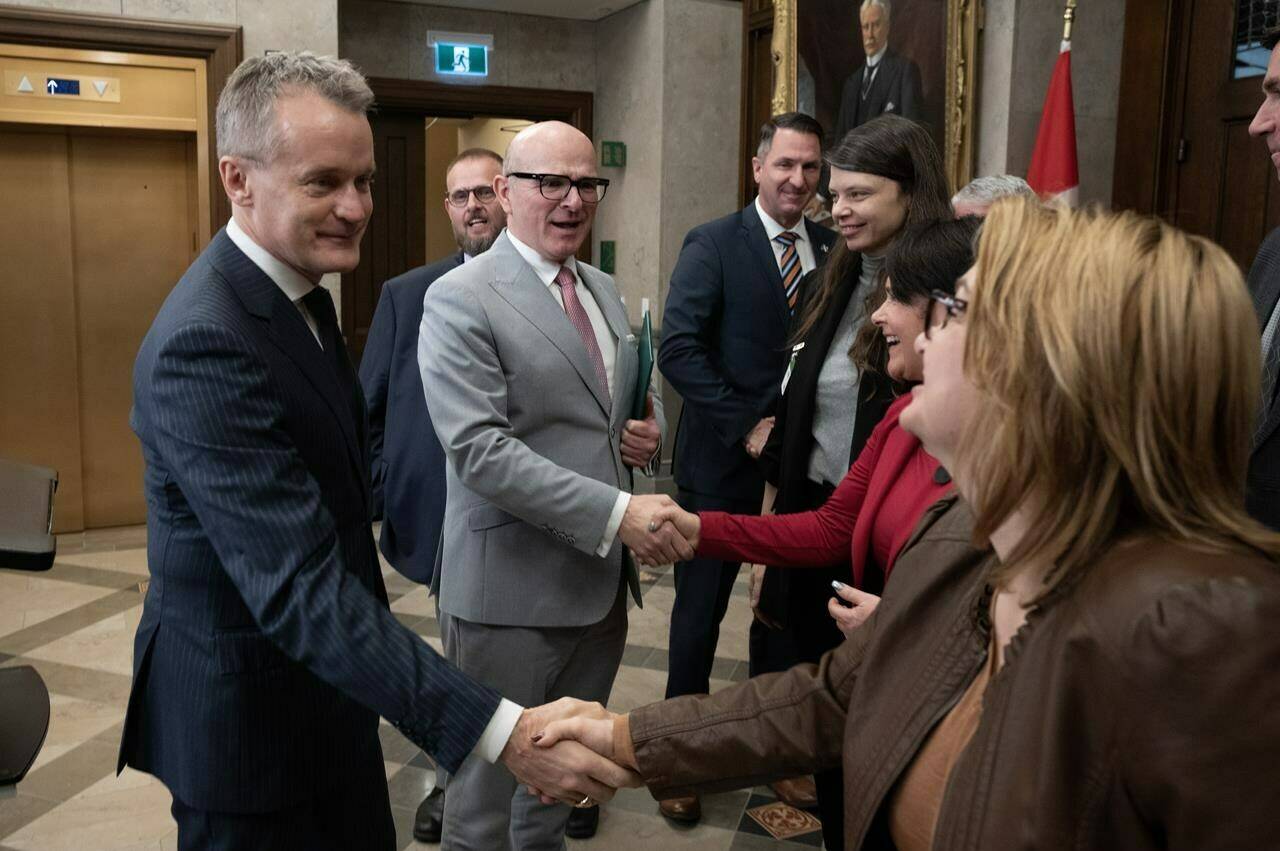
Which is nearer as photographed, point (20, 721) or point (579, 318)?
point (20, 721)

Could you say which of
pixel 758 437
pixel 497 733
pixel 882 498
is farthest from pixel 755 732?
pixel 758 437

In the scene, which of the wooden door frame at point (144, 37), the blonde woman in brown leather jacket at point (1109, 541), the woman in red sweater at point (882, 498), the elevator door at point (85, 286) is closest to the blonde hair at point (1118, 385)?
the blonde woman in brown leather jacket at point (1109, 541)

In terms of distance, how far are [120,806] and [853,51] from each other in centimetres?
492

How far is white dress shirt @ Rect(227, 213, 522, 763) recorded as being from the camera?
5.49 feet

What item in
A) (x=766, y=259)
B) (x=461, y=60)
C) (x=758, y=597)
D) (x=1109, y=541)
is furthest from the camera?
(x=461, y=60)

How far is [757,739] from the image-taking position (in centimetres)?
158

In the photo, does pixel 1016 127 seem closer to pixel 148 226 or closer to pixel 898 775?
pixel 898 775

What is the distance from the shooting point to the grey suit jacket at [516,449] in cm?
227

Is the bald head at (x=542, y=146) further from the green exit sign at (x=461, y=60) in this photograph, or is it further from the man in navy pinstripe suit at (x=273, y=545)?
the green exit sign at (x=461, y=60)

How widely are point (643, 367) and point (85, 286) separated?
5.20 metres

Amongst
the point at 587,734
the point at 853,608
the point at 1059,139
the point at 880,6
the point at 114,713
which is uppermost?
the point at 880,6

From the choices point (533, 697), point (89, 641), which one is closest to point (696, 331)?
point (533, 697)

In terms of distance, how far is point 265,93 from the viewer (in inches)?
64.2

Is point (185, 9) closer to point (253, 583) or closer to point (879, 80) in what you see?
point (879, 80)
